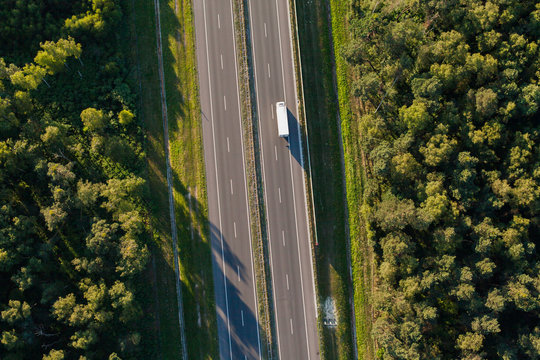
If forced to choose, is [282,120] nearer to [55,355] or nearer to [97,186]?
[97,186]

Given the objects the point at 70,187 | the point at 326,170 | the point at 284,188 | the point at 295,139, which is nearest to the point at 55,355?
the point at 70,187

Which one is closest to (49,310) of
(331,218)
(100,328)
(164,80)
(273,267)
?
(100,328)

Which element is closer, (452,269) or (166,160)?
(452,269)

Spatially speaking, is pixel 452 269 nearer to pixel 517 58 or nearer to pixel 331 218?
pixel 331 218

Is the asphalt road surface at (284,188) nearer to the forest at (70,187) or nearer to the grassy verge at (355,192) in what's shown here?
the grassy verge at (355,192)

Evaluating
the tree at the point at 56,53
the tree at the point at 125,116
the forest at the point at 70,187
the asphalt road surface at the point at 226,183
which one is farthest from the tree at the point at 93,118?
the asphalt road surface at the point at 226,183
